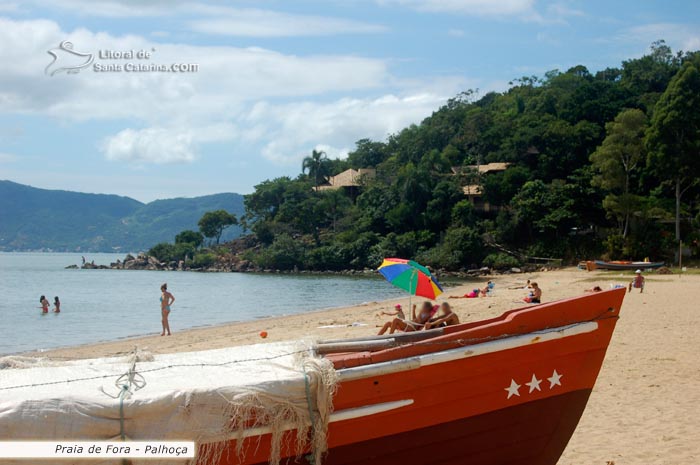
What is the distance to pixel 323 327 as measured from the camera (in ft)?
60.8

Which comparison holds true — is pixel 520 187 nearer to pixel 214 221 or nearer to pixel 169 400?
pixel 214 221

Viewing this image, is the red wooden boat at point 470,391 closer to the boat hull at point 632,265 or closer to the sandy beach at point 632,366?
the sandy beach at point 632,366

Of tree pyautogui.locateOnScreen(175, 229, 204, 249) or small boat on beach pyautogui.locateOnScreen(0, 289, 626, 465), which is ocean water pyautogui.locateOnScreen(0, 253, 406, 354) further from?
tree pyautogui.locateOnScreen(175, 229, 204, 249)

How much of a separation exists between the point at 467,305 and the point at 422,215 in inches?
1562

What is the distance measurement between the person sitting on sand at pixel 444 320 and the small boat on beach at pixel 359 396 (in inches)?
37.1

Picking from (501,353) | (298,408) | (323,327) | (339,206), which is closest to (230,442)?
(298,408)

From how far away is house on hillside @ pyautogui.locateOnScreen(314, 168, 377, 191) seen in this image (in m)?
74.4

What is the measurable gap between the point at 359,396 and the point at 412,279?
6.08 m

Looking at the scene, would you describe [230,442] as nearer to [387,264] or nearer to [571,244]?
[387,264]

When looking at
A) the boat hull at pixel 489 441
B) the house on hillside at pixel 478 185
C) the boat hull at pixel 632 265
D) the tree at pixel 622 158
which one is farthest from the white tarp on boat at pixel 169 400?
the house on hillside at pixel 478 185

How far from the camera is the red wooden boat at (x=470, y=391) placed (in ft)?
18.0

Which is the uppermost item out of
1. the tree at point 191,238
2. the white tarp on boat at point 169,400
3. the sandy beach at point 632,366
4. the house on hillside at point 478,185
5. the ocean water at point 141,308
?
the house on hillside at point 478,185

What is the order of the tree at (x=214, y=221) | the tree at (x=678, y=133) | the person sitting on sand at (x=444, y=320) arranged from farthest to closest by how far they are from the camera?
the tree at (x=214, y=221), the tree at (x=678, y=133), the person sitting on sand at (x=444, y=320)

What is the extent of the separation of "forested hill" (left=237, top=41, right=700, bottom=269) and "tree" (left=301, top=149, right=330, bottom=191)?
0.46ft
